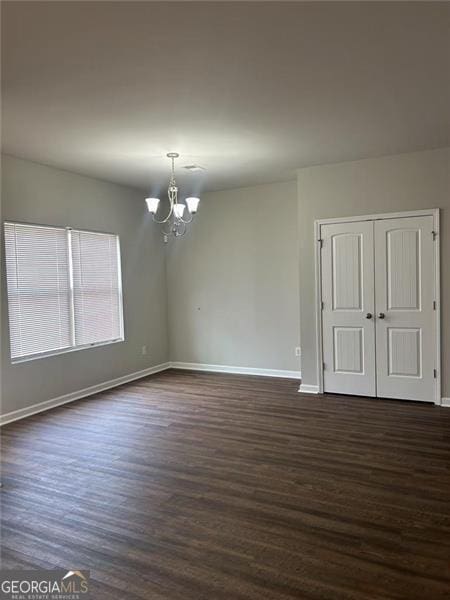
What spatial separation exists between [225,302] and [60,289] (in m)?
2.43

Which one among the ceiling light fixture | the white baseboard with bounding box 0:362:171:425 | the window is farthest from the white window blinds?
the ceiling light fixture

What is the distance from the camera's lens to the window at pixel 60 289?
4.38m

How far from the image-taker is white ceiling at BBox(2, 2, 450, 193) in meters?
2.09

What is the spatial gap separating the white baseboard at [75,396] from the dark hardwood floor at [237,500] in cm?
18

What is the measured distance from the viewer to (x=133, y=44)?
2.30 m

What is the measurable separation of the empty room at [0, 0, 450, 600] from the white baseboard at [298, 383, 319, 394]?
61mm

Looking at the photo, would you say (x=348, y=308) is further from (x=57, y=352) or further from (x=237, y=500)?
(x=57, y=352)

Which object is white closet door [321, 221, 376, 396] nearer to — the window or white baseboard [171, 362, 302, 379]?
white baseboard [171, 362, 302, 379]

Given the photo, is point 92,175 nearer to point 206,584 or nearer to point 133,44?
point 133,44

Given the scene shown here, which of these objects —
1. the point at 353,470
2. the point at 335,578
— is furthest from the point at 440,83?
the point at 335,578

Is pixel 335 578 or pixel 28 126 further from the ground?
pixel 28 126

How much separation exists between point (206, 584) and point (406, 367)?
3460 millimetres

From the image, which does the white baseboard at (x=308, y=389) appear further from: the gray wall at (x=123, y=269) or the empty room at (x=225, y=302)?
the gray wall at (x=123, y=269)

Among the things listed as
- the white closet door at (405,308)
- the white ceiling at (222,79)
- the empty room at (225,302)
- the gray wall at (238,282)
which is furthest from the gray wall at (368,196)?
the gray wall at (238,282)
